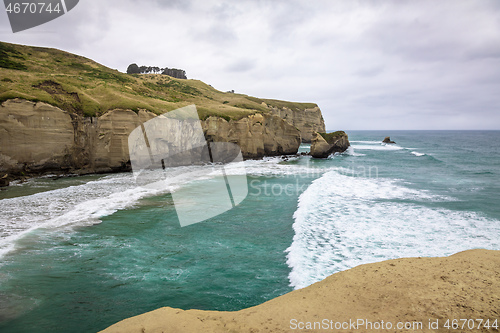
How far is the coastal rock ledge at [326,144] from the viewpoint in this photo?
44.1 metres

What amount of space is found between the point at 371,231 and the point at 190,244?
7475mm

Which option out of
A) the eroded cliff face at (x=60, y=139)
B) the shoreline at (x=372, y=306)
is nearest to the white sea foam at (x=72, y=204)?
the eroded cliff face at (x=60, y=139)

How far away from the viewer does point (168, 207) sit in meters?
14.9

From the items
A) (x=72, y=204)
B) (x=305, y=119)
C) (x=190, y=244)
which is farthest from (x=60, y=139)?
(x=305, y=119)

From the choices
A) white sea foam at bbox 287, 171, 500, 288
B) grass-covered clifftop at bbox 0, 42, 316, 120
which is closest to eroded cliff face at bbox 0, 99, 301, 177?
grass-covered clifftop at bbox 0, 42, 316, 120

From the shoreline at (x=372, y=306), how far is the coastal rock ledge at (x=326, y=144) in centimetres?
3959

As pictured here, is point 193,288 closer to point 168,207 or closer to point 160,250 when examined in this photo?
point 160,250

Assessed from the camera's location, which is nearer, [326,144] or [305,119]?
[326,144]

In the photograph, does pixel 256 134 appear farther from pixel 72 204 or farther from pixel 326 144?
pixel 72 204

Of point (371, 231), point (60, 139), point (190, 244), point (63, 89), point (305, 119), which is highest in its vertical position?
point (305, 119)

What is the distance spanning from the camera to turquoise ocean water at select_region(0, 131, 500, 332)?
6.59m

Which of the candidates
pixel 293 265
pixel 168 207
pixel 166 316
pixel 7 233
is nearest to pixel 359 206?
pixel 293 265

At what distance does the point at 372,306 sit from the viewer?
416cm

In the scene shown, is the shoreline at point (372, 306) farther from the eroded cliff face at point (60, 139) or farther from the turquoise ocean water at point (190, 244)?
the eroded cliff face at point (60, 139)
